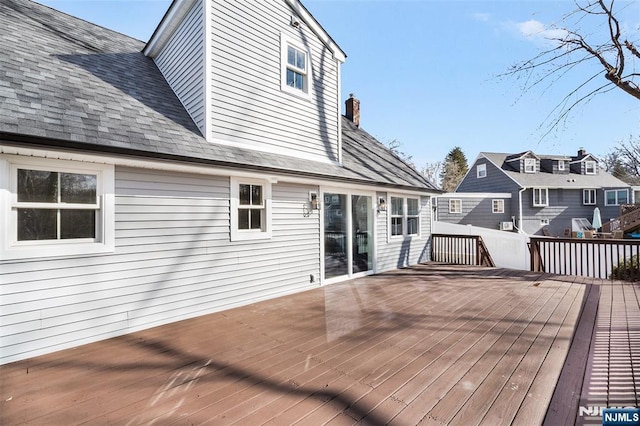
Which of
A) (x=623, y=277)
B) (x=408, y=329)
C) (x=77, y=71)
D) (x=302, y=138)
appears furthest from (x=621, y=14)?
(x=77, y=71)

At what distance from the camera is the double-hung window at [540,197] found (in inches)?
751

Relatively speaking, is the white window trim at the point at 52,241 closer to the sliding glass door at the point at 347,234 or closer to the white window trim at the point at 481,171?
the sliding glass door at the point at 347,234

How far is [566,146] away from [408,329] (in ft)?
25.5

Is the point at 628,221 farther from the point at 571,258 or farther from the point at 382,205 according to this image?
the point at 382,205

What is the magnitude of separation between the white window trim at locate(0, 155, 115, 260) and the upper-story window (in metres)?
23.8

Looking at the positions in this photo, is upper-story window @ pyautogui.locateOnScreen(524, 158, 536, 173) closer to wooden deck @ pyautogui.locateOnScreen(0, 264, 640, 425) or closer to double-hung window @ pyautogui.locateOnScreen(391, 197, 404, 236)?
double-hung window @ pyautogui.locateOnScreen(391, 197, 404, 236)

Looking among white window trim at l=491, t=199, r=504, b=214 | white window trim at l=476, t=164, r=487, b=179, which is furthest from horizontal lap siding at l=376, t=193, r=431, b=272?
white window trim at l=476, t=164, r=487, b=179

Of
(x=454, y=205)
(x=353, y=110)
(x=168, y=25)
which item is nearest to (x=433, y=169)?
(x=454, y=205)

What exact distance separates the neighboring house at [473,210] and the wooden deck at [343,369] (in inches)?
529

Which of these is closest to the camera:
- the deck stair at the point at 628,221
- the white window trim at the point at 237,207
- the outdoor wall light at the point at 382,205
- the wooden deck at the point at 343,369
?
the wooden deck at the point at 343,369

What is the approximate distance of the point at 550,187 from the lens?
758 inches

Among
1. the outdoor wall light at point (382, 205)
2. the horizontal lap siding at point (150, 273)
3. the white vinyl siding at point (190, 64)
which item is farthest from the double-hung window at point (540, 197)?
the white vinyl siding at point (190, 64)

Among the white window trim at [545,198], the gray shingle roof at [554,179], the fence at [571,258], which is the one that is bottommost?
the fence at [571,258]

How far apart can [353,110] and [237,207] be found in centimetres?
751
